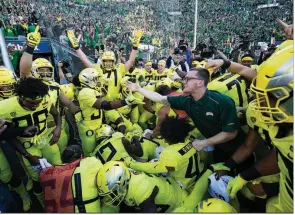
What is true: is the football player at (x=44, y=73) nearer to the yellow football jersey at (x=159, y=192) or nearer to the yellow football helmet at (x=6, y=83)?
the yellow football helmet at (x=6, y=83)

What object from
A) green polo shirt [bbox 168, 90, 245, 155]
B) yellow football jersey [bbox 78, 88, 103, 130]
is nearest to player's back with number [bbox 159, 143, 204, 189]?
green polo shirt [bbox 168, 90, 245, 155]

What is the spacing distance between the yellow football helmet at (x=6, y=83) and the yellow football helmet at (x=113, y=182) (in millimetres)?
1620

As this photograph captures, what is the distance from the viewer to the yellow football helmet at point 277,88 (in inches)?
54.9

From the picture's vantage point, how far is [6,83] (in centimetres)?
319

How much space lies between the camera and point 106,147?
3.21m

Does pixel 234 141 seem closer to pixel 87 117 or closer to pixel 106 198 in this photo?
pixel 106 198

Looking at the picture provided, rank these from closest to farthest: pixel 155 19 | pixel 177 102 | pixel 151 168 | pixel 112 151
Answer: pixel 151 168
pixel 177 102
pixel 112 151
pixel 155 19

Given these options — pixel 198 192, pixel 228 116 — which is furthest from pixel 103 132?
pixel 228 116

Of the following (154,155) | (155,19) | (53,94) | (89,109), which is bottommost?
(155,19)

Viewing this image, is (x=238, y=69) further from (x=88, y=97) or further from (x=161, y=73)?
(x=161, y=73)

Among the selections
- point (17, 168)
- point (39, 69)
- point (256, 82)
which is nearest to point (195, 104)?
point (256, 82)

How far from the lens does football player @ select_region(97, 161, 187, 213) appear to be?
233 centimetres

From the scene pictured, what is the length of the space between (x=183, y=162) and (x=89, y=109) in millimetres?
1700

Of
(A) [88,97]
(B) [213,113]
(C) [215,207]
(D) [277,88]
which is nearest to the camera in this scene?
(D) [277,88]
